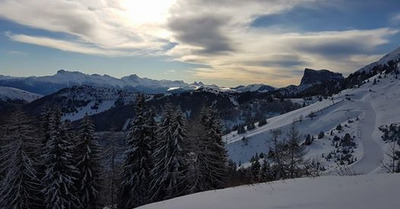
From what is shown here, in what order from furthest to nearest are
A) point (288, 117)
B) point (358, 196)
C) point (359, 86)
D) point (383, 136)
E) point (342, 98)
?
point (359, 86)
point (342, 98)
point (288, 117)
point (383, 136)
point (358, 196)

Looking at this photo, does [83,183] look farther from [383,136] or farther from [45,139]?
[383,136]

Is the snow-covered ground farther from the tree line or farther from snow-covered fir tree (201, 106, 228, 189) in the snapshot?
the tree line

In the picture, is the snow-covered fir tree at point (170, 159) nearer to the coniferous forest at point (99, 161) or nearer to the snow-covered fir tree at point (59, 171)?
the coniferous forest at point (99, 161)

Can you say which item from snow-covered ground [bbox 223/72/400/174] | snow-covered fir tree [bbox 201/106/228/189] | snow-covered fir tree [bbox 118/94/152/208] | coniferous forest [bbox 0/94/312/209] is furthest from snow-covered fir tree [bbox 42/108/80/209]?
snow-covered ground [bbox 223/72/400/174]

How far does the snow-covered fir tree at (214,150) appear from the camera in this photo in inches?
1348

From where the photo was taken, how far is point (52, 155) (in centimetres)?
3159

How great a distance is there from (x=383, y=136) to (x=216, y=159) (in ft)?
291

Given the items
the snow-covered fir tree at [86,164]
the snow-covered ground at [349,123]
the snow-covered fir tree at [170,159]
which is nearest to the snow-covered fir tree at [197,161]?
the snow-covered fir tree at [170,159]

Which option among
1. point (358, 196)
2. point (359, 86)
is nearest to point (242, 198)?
point (358, 196)

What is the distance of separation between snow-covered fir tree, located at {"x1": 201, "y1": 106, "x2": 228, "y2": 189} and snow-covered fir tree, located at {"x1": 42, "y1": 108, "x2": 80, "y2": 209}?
1280 cm

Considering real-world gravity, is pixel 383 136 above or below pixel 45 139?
below

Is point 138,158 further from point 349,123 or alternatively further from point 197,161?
point 349,123

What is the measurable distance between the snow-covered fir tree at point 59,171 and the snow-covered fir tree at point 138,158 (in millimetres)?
5479

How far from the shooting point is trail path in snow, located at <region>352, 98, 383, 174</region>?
79412 millimetres
